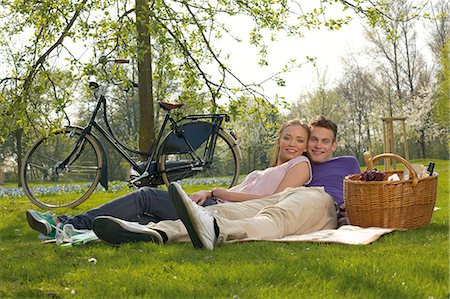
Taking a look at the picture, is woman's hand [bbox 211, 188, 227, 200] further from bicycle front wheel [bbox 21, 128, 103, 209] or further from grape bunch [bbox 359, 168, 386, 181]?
bicycle front wheel [bbox 21, 128, 103, 209]

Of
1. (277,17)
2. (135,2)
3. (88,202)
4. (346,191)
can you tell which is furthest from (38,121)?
(346,191)

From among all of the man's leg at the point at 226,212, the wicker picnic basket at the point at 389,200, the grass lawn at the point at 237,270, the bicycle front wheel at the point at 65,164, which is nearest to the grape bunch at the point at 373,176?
the wicker picnic basket at the point at 389,200

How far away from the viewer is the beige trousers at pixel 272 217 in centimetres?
393

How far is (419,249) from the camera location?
346 centimetres

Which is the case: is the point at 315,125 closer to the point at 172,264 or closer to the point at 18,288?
the point at 172,264

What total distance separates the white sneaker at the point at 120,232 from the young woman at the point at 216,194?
17.1 inches

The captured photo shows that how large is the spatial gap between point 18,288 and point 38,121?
16.7 ft

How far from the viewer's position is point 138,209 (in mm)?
4348

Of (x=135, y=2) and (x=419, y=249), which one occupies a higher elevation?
(x=135, y=2)

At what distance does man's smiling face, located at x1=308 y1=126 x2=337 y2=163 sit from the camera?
16.1 ft

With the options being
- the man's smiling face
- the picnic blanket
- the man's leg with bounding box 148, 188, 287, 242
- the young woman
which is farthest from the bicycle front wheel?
the picnic blanket

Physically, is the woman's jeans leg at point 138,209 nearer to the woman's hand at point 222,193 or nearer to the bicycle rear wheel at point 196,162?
the woman's hand at point 222,193

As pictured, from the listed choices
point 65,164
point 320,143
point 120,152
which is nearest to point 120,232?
point 320,143

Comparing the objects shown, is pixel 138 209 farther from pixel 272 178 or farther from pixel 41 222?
pixel 272 178
